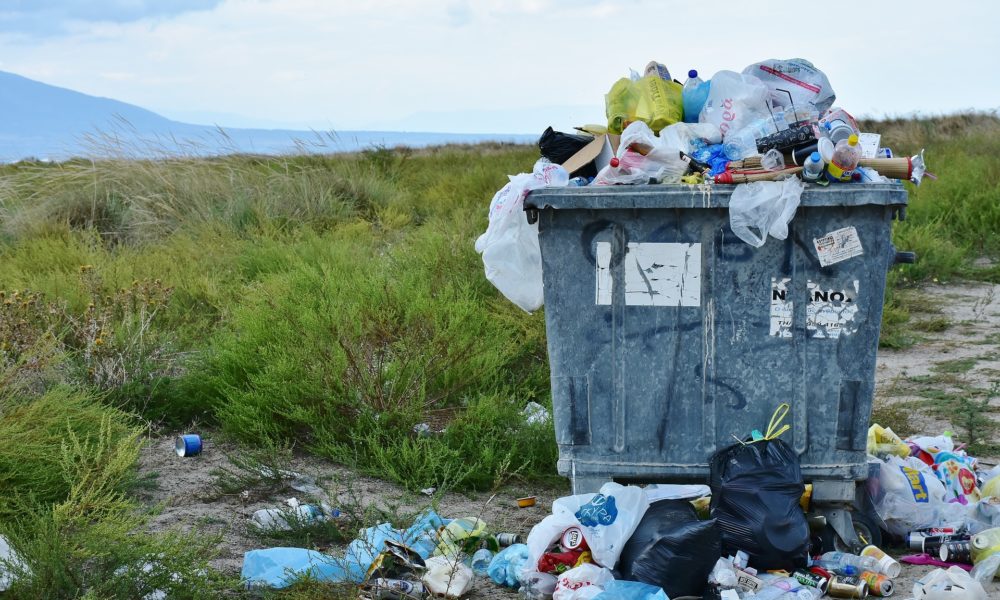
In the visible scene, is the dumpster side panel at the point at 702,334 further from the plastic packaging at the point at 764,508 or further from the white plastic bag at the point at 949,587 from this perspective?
the white plastic bag at the point at 949,587

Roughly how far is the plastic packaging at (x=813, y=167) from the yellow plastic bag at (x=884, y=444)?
1.17 m

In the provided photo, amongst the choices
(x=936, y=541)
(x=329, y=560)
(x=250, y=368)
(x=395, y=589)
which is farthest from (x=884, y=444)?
(x=250, y=368)

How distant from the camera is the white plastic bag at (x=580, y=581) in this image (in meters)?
3.03

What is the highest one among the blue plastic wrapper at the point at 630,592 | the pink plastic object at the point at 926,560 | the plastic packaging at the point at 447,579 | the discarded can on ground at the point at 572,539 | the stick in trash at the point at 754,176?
the stick in trash at the point at 754,176

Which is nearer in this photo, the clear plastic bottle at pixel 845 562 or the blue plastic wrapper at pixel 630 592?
the blue plastic wrapper at pixel 630 592

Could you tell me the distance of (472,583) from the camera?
10.7ft

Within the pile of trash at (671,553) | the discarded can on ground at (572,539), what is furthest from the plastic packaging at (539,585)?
the discarded can on ground at (572,539)

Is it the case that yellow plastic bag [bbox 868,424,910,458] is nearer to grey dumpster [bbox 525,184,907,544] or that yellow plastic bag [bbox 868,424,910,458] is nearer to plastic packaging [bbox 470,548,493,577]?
grey dumpster [bbox 525,184,907,544]

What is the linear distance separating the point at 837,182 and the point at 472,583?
177cm

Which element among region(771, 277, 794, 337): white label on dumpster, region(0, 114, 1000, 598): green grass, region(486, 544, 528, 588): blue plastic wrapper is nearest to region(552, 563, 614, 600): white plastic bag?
region(486, 544, 528, 588): blue plastic wrapper

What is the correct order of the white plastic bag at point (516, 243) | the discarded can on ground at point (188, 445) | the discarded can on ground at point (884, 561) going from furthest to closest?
the discarded can on ground at point (188, 445), the white plastic bag at point (516, 243), the discarded can on ground at point (884, 561)

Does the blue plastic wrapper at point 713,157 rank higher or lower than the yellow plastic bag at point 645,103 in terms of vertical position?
lower

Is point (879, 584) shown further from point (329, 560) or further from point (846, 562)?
point (329, 560)

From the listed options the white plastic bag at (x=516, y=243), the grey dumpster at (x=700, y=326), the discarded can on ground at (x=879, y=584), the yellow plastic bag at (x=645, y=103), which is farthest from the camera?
the yellow plastic bag at (x=645, y=103)
